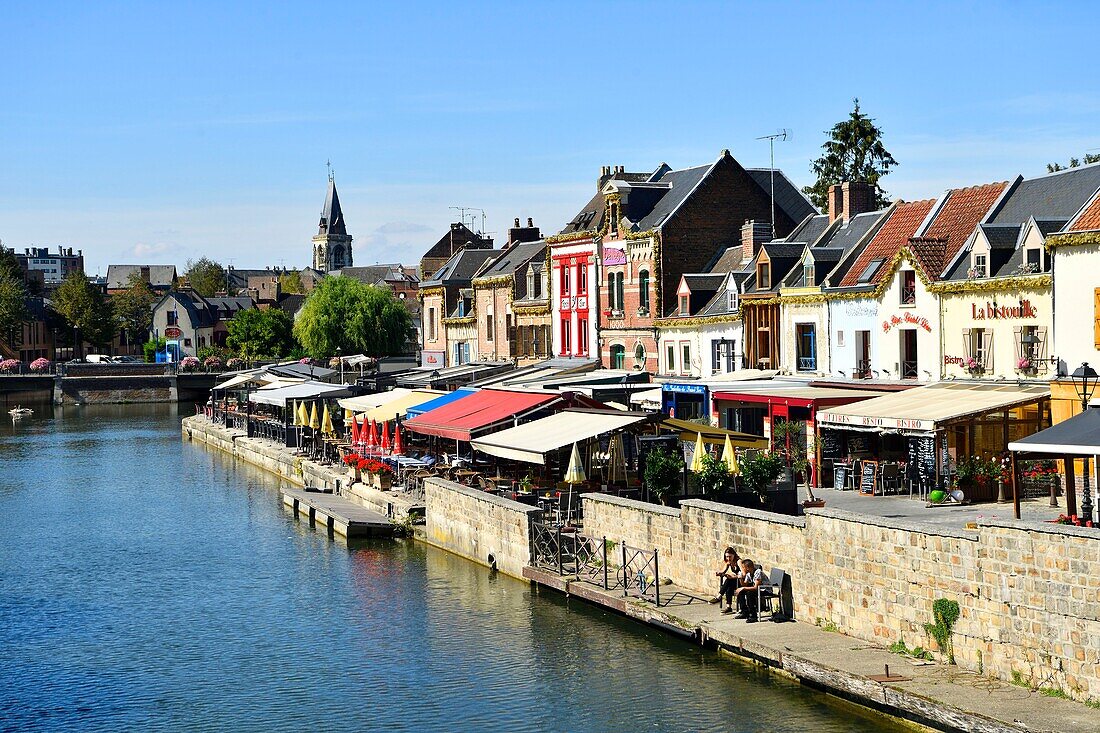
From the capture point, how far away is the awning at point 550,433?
29.9 metres

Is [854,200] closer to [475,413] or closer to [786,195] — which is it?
[786,195]

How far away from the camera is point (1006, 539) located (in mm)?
Result: 18094

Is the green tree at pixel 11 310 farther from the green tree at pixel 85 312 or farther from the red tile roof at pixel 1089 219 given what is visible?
the red tile roof at pixel 1089 219

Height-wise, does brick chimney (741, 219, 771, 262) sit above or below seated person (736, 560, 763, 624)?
above

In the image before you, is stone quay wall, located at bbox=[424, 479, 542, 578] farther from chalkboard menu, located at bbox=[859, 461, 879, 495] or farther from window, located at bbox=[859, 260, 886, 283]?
window, located at bbox=[859, 260, 886, 283]

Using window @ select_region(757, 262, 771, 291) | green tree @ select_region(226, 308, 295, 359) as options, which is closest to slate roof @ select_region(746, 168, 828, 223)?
window @ select_region(757, 262, 771, 291)

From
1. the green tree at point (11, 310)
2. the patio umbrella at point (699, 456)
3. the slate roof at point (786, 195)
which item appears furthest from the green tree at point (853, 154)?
the green tree at point (11, 310)

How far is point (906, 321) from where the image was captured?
41406 millimetres

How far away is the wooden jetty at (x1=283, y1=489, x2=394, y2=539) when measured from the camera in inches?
1433

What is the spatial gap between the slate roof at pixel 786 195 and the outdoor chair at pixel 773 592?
39.3 metres

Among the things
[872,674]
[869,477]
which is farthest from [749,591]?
[869,477]

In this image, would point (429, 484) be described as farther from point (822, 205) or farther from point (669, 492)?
point (822, 205)

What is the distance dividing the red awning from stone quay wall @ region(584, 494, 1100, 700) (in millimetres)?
10382

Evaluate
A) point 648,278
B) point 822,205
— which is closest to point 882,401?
point 648,278
